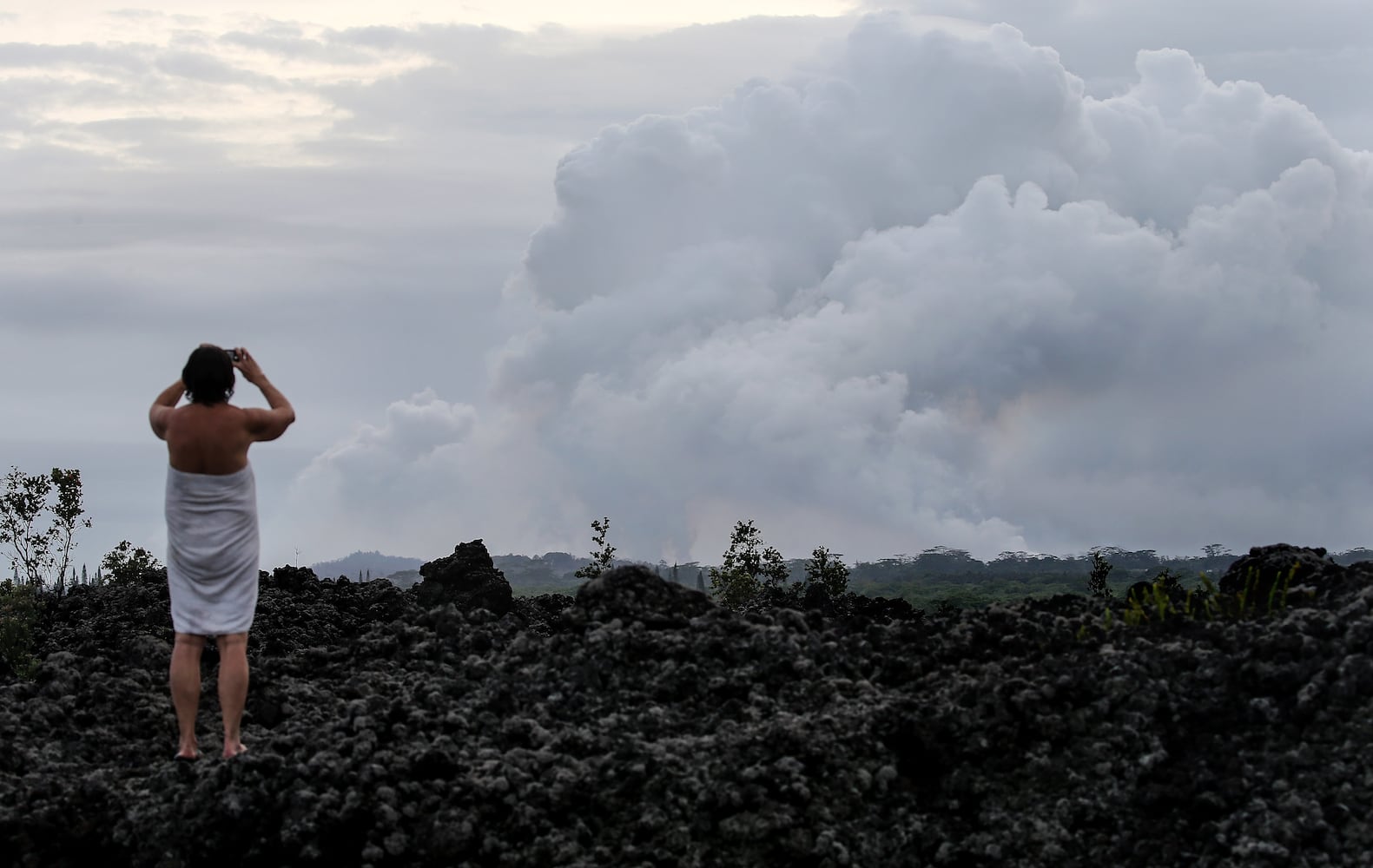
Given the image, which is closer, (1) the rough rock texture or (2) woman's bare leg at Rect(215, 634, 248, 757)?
(2) woman's bare leg at Rect(215, 634, 248, 757)

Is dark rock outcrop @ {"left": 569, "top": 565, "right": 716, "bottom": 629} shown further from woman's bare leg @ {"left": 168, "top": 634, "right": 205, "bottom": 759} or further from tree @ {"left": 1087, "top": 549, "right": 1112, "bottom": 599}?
tree @ {"left": 1087, "top": 549, "right": 1112, "bottom": 599}

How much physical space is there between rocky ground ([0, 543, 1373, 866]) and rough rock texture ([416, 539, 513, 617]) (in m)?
4.55

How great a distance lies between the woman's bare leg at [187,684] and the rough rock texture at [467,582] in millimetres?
6120

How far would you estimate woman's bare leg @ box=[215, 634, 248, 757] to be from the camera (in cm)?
1086

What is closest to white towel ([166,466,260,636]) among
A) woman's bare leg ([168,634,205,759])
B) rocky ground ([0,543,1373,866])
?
woman's bare leg ([168,634,205,759])

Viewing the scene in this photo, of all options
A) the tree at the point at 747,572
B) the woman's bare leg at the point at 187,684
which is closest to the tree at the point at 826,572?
the tree at the point at 747,572

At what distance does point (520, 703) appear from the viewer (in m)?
11.6

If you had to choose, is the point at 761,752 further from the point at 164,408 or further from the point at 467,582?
the point at 467,582

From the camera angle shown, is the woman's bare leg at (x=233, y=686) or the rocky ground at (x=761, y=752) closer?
the rocky ground at (x=761, y=752)

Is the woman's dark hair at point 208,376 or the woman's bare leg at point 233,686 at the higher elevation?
the woman's dark hair at point 208,376

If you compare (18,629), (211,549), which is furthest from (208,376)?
(18,629)

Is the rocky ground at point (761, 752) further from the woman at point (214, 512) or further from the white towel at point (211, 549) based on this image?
the white towel at point (211, 549)

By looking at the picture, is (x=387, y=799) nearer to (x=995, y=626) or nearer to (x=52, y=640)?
(x=995, y=626)

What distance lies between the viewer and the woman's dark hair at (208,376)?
1077 cm
